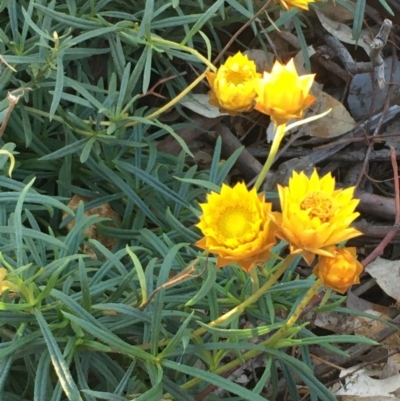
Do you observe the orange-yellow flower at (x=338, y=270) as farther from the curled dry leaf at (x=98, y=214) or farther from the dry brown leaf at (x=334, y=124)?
the dry brown leaf at (x=334, y=124)

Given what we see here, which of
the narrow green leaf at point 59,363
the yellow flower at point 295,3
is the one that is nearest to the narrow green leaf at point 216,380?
the narrow green leaf at point 59,363

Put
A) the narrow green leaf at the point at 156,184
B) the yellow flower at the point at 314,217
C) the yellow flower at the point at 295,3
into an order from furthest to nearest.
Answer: the narrow green leaf at the point at 156,184, the yellow flower at the point at 295,3, the yellow flower at the point at 314,217

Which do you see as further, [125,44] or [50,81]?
[125,44]

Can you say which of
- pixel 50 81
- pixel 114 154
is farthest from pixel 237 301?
pixel 50 81

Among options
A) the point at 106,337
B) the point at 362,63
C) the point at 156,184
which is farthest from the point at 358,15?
the point at 106,337

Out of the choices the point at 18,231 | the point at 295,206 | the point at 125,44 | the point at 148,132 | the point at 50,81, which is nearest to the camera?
the point at 295,206

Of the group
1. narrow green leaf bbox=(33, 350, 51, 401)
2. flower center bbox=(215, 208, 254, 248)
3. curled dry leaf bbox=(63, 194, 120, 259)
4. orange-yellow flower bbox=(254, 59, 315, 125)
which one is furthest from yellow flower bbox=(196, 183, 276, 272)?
curled dry leaf bbox=(63, 194, 120, 259)

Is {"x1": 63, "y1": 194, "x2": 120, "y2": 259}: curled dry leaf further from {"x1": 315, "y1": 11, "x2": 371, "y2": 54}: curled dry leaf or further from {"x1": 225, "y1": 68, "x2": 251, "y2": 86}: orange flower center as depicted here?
{"x1": 315, "y1": 11, "x2": 371, "y2": 54}: curled dry leaf

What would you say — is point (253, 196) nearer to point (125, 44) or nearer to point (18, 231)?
point (18, 231)
